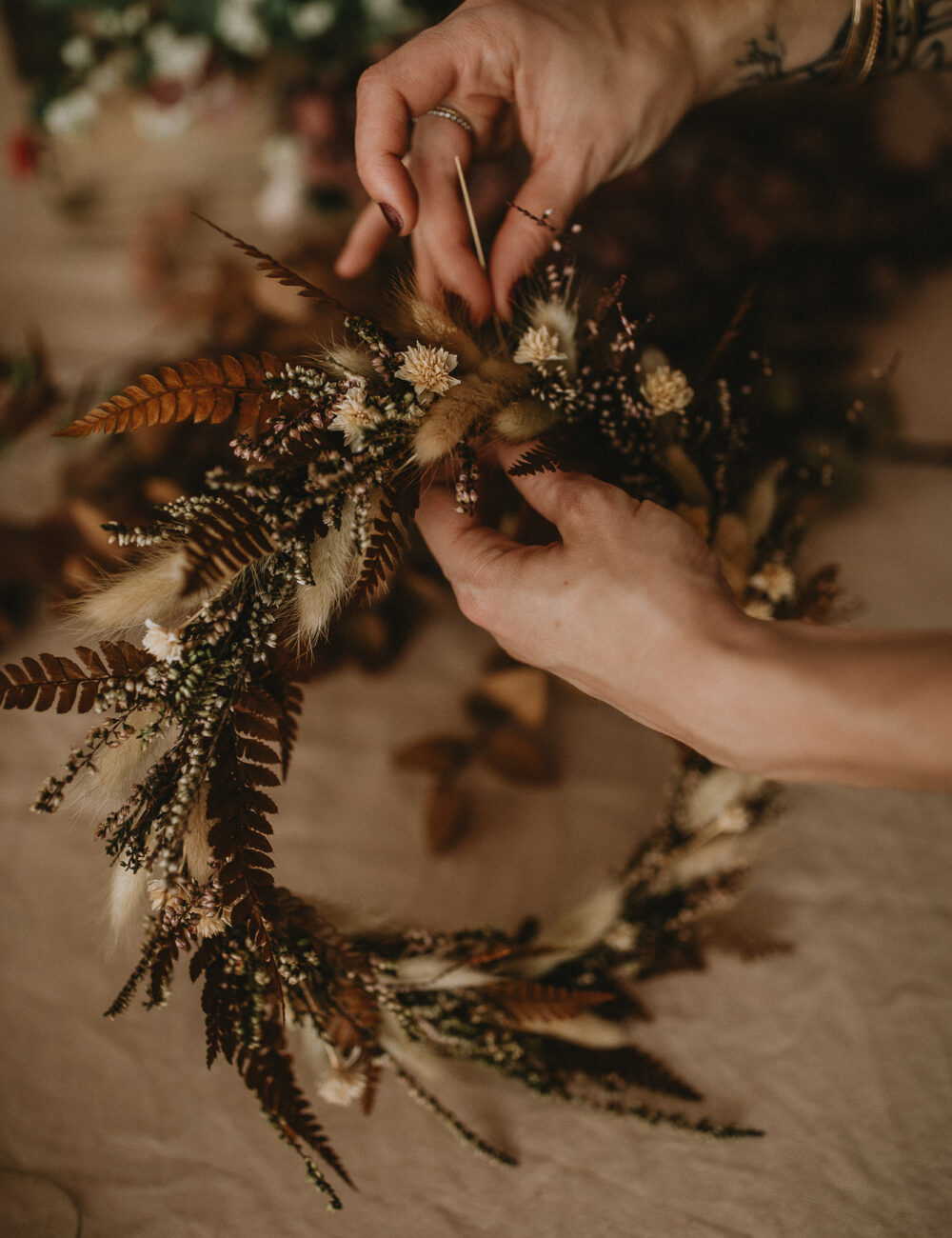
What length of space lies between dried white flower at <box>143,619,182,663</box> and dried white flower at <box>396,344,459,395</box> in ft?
1.17

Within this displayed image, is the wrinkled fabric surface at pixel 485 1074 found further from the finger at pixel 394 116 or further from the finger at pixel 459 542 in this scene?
the finger at pixel 394 116

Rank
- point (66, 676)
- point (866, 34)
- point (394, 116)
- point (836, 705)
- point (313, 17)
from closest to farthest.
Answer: point (836, 705) < point (66, 676) < point (394, 116) < point (866, 34) < point (313, 17)

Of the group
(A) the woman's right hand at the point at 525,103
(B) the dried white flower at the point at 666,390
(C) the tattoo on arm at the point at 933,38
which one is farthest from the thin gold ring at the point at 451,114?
(C) the tattoo on arm at the point at 933,38

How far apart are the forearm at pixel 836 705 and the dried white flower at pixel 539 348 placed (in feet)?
1.27

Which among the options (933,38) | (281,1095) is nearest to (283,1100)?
(281,1095)

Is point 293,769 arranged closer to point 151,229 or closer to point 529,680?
point 529,680

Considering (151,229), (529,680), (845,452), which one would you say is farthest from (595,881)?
(151,229)

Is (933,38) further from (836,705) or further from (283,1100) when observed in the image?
(283,1100)

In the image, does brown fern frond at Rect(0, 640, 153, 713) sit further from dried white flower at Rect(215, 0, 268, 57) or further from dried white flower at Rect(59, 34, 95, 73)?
dried white flower at Rect(59, 34, 95, 73)

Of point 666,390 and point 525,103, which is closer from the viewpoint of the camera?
point 666,390

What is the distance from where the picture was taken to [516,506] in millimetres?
974

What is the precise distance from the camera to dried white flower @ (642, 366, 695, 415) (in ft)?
2.89

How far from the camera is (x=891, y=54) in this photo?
128cm

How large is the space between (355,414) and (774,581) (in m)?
0.57
